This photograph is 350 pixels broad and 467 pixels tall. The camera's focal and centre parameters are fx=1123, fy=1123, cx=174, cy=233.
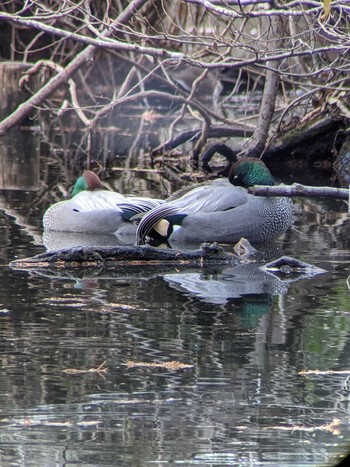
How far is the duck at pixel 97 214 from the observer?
9.17 m

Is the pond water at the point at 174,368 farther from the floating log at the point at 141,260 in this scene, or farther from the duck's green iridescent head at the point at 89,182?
the duck's green iridescent head at the point at 89,182

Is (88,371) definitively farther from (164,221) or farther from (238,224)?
(238,224)

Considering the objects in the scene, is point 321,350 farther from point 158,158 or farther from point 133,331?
point 158,158

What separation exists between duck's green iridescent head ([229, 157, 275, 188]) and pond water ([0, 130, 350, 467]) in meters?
1.42

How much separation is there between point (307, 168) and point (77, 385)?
1024 centimetres

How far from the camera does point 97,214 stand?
30.2 ft

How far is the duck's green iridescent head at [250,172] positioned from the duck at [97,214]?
0.70 metres

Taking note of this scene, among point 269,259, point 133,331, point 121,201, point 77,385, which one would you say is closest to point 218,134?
point 121,201

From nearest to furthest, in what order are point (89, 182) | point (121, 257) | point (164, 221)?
point (121, 257) < point (164, 221) < point (89, 182)

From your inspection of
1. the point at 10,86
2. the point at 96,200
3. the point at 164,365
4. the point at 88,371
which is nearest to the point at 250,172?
the point at 96,200

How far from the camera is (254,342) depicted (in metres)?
5.52

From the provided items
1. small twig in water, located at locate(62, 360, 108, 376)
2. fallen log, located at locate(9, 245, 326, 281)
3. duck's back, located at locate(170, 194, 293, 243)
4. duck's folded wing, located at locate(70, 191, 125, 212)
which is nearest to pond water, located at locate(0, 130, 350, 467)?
small twig in water, located at locate(62, 360, 108, 376)

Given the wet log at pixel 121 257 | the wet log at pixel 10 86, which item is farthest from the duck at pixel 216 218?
the wet log at pixel 10 86

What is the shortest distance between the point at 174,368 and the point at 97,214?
14.2 ft
